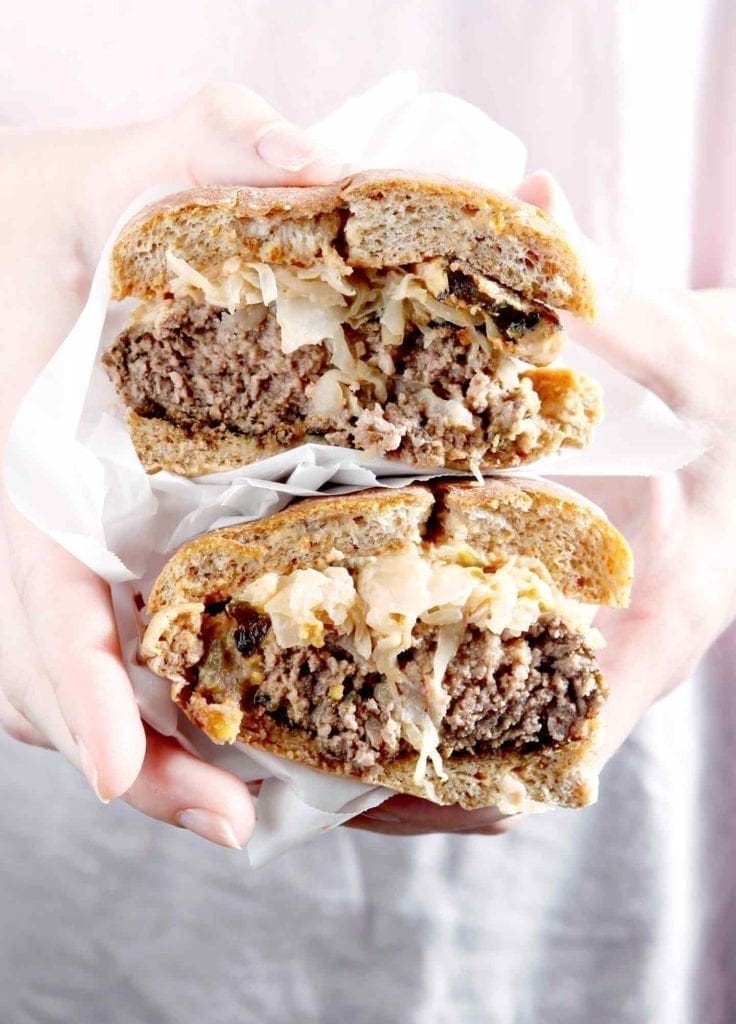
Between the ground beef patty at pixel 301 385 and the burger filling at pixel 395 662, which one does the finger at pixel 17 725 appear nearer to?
the burger filling at pixel 395 662

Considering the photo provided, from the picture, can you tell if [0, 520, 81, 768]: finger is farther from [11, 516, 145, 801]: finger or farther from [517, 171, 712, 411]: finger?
[517, 171, 712, 411]: finger

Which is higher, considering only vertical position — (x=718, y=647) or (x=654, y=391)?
(x=654, y=391)

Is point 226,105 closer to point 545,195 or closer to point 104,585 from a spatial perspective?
point 545,195

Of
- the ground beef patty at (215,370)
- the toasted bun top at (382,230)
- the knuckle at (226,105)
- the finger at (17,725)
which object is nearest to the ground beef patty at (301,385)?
the ground beef patty at (215,370)

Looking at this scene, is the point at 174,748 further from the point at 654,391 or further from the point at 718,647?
the point at 718,647

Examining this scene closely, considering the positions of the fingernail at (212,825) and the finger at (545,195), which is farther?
the finger at (545,195)

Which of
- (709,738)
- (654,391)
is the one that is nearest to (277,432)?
(654,391)
